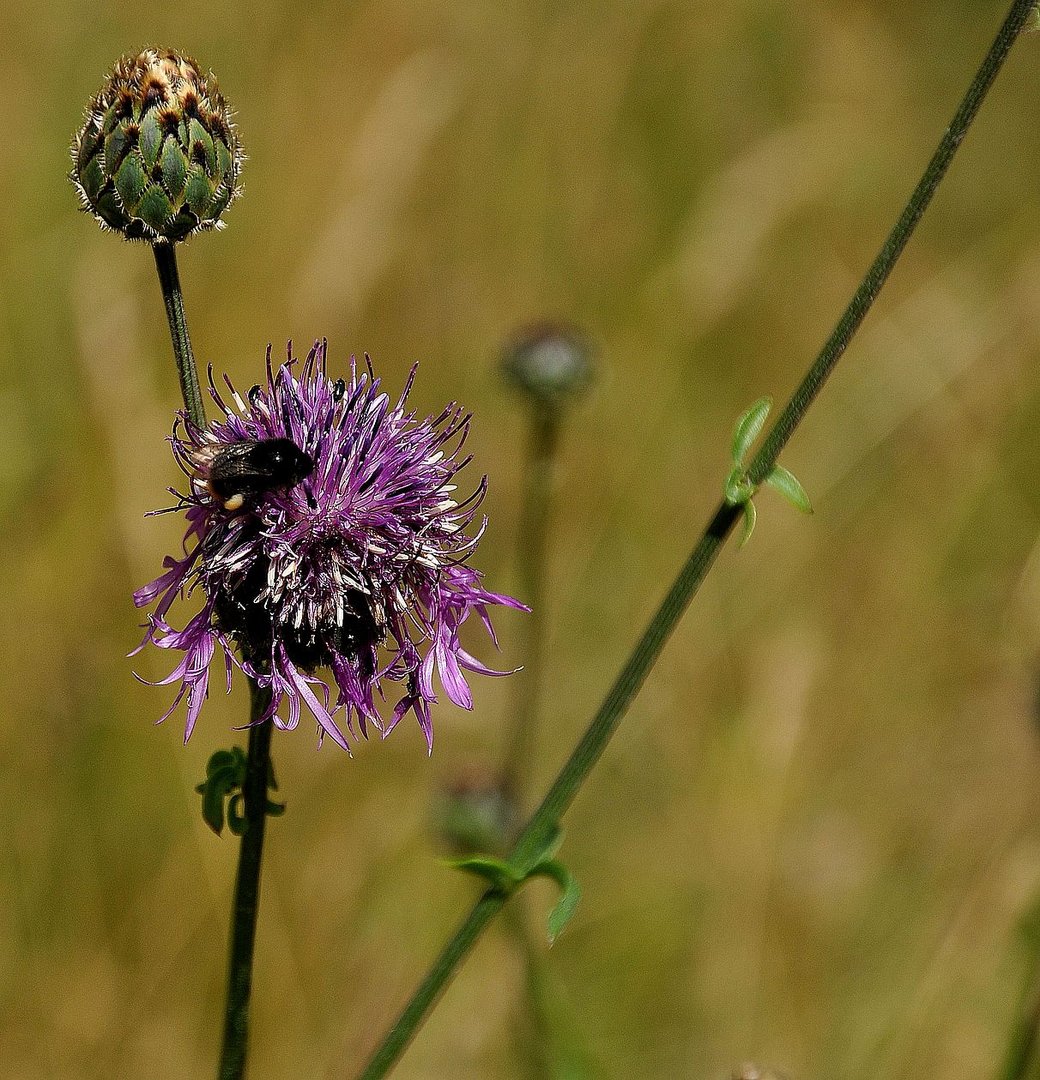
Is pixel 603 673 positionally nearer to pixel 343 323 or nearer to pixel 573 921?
pixel 573 921

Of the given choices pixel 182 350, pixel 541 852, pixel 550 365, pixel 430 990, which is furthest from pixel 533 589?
pixel 182 350

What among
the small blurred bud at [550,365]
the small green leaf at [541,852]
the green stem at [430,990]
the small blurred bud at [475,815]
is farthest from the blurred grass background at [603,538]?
the small green leaf at [541,852]

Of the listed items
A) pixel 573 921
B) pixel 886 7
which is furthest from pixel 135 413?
pixel 886 7

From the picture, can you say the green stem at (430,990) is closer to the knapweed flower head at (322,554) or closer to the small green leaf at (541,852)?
the small green leaf at (541,852)

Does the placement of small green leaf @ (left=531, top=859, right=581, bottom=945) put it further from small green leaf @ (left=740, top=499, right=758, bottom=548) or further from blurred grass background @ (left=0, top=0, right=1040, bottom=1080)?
blurred grass background @ (left=0, top=0, right=1040, bottom=1080)

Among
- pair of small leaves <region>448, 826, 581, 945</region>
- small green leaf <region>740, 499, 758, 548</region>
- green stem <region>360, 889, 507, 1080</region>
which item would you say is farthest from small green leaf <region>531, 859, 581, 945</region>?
small green leaf <region>740, 499, 758, 548</region>

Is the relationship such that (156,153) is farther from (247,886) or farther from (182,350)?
(247,886)
